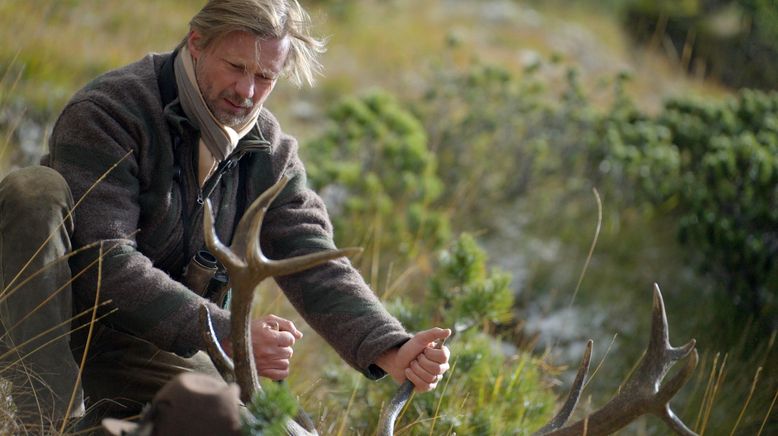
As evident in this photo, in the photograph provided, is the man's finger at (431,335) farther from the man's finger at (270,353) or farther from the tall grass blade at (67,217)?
the tall grass blade at (67,217)

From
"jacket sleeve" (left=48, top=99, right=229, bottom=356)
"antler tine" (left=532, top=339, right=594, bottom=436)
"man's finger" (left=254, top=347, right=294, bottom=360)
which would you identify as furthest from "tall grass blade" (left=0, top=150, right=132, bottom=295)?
"antler tine" (left=532, top=339, right=594, bottom=436)

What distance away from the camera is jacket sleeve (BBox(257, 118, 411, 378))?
2672mm

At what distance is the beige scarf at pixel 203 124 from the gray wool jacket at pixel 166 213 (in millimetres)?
26

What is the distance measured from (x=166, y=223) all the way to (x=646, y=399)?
1288 millimetres

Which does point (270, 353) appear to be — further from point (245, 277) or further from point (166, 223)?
point (166, 223)

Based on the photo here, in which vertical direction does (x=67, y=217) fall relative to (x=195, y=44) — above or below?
below

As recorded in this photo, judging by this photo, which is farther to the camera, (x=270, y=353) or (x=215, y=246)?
(x=270, y=353)

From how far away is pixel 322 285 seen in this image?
2.77m

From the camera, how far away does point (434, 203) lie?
22.0 feet

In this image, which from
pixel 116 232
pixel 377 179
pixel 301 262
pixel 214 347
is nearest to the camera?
pixel 301 262

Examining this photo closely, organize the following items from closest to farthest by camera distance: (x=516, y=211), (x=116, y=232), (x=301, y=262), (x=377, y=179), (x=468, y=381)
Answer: (x=301, y=262) < (x=116, y=232) < (x=468, y=381) < (x=377, y=179) < (x=516, y=211)

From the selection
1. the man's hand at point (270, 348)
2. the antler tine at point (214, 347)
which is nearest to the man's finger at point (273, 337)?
the man's hand at point (270, 348)

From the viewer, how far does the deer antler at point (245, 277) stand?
2102mm

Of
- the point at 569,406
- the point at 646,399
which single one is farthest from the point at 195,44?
the point at 646,399
